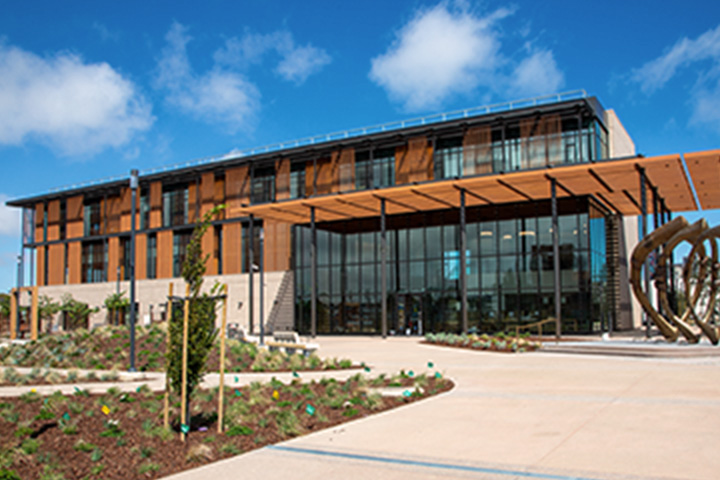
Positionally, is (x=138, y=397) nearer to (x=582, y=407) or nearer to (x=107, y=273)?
(x=582, y=407)

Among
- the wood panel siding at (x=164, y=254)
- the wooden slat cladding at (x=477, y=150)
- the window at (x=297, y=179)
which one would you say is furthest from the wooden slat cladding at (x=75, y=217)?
the wooden slat cladding at (x=477, y=150)

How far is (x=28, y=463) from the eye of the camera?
263 inches

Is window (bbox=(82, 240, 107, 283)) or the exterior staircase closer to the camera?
the exterior staircase

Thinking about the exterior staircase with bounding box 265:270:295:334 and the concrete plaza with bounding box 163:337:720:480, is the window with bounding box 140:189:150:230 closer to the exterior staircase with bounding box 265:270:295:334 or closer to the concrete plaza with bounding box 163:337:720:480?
Answer: the exterior staircase with bounding box 265:270:295:334

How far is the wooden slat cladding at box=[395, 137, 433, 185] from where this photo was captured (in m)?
41.0

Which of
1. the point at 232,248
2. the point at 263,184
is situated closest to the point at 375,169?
the point at 263,184

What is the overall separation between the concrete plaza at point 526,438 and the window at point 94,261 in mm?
50540

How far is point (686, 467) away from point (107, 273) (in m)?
57.0

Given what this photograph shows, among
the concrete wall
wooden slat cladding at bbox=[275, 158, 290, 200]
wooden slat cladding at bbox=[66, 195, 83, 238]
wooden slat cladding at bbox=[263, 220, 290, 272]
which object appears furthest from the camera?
wooden slat cladding at bbox=[66, 195, 83, 238]

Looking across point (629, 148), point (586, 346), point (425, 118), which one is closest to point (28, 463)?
point (586, 346)

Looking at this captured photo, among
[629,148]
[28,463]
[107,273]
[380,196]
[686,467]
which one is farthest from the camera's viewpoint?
A: [107,273]

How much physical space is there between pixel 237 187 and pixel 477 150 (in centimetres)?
1901

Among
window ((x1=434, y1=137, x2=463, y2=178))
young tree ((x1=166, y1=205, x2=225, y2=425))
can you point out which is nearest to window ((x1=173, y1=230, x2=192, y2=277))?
window ((x1=434, y1=137, x2=463, y2=178))

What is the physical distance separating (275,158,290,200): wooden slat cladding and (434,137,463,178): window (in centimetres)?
1148
